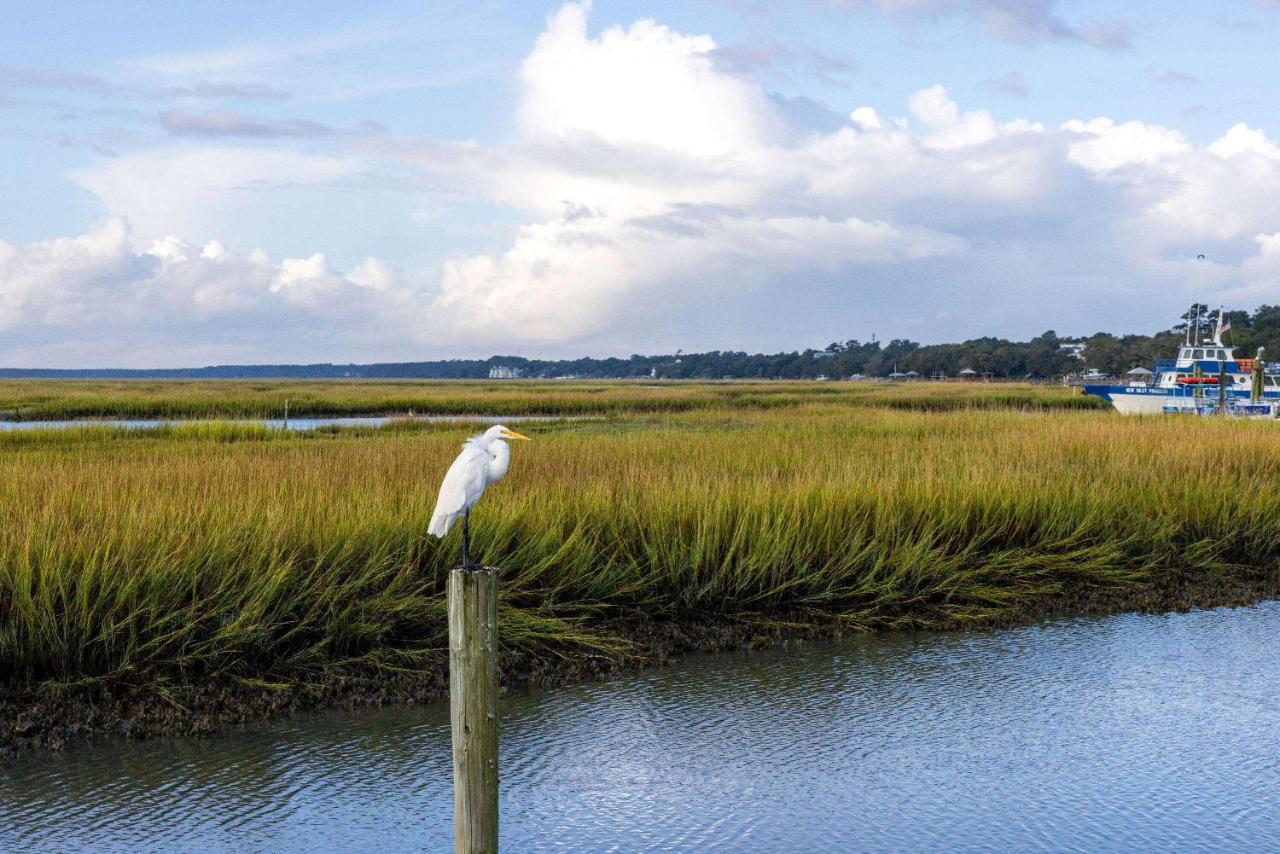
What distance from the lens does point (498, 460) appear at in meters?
6.04

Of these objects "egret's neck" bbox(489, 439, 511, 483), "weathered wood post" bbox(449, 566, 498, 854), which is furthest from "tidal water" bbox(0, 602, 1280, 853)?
"egret's neck" bbox(489, 439, 511, 483)

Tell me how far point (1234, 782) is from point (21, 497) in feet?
32.7

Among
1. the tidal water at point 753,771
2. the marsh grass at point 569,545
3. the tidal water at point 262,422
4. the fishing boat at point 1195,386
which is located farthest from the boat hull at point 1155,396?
the tidal water at point 753,771

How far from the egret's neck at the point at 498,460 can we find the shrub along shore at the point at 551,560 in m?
2.80

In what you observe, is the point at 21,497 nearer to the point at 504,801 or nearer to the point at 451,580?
the point at 504,801

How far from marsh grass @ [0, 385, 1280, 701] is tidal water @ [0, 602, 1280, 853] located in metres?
0.76

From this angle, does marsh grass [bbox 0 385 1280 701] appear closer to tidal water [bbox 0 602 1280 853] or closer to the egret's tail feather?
tidal water [bbox 0 602 1280 853]

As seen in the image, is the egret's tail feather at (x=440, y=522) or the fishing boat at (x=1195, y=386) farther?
the fishing boat at (x=1195, y=386)

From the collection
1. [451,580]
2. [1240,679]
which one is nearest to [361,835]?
[451,580]

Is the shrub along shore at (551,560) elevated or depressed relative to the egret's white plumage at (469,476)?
depressed

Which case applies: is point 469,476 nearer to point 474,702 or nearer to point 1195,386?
point 474,702

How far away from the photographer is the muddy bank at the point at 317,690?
24.2 ft

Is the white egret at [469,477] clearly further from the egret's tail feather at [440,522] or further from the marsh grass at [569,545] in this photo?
the marsh grass at [569,545]

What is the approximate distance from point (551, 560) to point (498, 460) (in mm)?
3405
